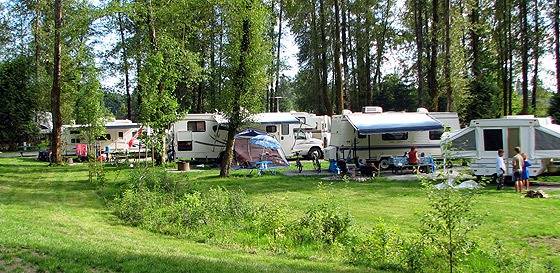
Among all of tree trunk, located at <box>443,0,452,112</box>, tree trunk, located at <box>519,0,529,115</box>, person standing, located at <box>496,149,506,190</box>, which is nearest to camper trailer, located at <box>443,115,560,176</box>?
person standing, located at <box>496,149,506,190</box>

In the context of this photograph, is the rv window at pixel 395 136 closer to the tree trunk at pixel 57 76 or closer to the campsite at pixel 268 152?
the campsite at pixel 268 152

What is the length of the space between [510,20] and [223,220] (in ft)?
110

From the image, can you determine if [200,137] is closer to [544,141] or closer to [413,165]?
[413,165]

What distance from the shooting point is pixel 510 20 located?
38.0m

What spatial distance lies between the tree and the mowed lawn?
10.1 ft

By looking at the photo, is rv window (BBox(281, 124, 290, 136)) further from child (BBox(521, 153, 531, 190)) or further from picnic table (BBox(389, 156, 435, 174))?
child (BBox(521, 153, 531, 190))

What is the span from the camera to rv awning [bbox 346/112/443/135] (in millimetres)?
22141

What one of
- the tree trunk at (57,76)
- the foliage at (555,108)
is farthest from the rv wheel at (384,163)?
the tree trunk at (57,76)

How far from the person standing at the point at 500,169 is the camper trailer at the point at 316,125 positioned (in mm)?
14083

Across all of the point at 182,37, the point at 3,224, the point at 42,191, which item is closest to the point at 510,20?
the point at 182,37

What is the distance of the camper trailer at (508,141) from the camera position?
59.1ft

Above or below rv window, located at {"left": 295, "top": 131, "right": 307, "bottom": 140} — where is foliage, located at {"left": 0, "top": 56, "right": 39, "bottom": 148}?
above

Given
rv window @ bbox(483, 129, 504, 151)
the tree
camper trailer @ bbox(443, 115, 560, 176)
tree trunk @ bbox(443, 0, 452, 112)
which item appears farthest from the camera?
tree trunk @ bbox(443, 0, 452, 112)

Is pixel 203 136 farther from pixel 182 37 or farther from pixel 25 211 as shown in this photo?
pixel 25 211
